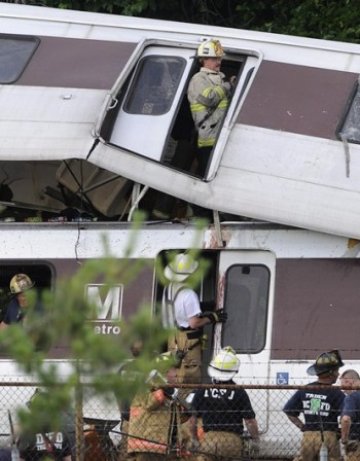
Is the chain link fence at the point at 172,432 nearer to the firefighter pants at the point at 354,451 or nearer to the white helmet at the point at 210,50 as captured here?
the firefighter pants at the point at 354,451

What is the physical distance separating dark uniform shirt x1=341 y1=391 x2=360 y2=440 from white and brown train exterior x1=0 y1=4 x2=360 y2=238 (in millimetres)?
1615

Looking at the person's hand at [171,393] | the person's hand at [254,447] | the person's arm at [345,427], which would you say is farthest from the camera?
the person's hand at [254,447]

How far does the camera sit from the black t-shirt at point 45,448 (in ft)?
41.9

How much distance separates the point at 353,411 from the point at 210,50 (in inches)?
150

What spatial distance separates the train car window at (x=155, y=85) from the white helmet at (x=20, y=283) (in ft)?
6.23

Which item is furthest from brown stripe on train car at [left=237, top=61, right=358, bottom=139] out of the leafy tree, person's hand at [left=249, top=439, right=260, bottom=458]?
the leafy tree

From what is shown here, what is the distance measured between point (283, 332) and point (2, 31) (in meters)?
4.24

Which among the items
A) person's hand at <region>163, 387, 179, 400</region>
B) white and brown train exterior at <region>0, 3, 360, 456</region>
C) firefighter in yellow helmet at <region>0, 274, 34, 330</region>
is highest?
white and brown train exterior at <region>0, 3, 360, 456</region>

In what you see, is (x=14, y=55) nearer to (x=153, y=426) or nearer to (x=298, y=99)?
(x=298, y=99)

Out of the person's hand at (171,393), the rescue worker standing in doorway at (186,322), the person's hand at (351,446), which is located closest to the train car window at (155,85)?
the rescue worker standing in doorway at (186,322)

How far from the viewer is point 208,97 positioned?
14562 mm

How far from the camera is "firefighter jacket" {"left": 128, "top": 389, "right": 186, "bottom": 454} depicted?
13.1 metres

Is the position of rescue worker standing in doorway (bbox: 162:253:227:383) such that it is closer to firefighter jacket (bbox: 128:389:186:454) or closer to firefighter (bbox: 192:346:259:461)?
firefighter jacket (bbox: 128:389:186:454)

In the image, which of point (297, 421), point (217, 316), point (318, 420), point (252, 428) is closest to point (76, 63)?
point (217, 316)
